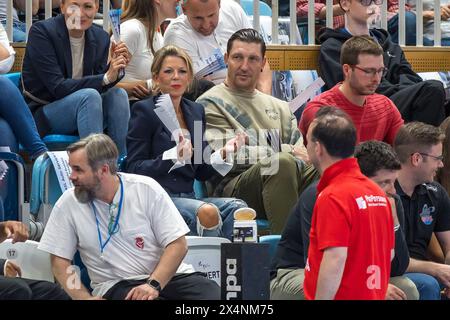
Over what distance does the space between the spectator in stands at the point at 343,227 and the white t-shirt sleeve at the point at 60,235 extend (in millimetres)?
1409

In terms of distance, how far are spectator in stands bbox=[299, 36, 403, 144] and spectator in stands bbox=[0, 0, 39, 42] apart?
2266 millimetres

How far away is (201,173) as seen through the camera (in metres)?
8.13

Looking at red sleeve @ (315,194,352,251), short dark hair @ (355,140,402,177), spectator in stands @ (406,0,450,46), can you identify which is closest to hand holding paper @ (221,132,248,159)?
short dark hair @ (355,140,402,177)

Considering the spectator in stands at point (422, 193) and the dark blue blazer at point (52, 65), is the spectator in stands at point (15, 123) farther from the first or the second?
the spectator in stands at point (422, 193)

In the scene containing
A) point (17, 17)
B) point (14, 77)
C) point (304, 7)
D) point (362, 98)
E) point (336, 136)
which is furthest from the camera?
point (304, 7)

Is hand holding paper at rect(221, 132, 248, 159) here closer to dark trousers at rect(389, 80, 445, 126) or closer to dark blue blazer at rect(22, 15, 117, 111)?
dark blue blazer at rect(22, 15, 117, 111)

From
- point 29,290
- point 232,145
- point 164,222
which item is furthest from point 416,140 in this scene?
point 29,290

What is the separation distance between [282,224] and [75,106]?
61.5 inches

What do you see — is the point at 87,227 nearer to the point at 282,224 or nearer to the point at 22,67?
the point at 282,224

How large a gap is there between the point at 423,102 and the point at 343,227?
363 cm

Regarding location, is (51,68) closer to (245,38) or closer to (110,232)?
(245,38)

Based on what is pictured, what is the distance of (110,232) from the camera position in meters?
6.73

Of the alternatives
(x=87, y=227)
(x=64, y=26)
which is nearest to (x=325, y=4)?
(x=64, y=26)

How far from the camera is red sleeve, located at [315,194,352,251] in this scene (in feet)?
18.6
